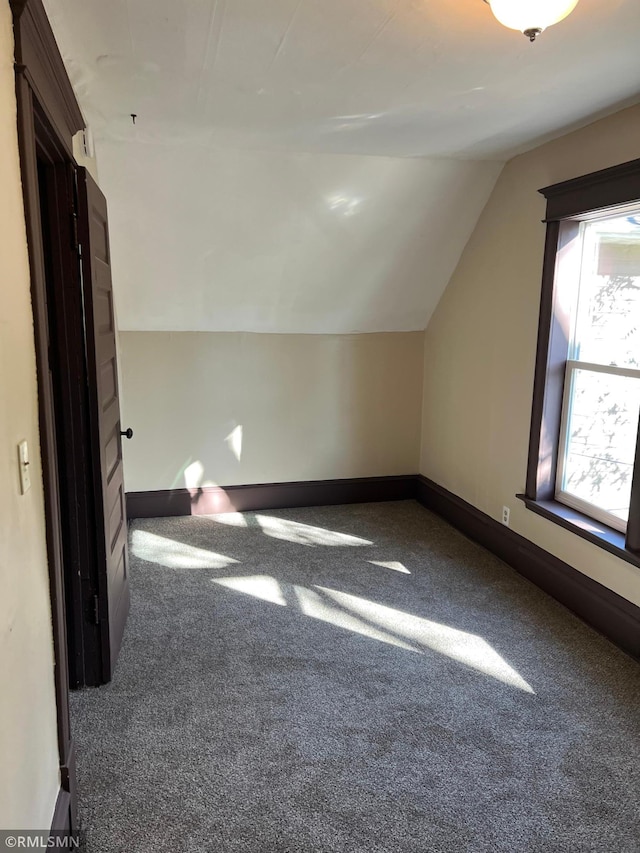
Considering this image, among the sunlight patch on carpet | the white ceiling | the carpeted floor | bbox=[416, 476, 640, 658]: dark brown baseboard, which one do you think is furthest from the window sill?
the white ceiling

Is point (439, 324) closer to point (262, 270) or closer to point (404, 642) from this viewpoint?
point (262, 270)

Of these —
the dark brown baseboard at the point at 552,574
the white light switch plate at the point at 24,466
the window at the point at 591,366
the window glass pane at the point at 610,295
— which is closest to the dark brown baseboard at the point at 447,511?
the dark brown baseboard at the point at 552,574

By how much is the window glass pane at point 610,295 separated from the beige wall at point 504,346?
248 mm

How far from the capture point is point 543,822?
5.78 ft

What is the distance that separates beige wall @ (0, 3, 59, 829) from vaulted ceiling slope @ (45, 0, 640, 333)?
2.50 ft

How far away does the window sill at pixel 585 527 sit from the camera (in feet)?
8.70

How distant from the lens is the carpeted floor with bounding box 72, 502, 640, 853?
68.8 inches

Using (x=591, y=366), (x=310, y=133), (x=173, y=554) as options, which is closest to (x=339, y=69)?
(x=310, y=133)

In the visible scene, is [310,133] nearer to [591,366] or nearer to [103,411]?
[103,411]

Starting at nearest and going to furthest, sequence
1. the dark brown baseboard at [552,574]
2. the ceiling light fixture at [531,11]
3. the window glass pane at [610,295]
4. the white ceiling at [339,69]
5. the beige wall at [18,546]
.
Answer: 1. the beige wall at [18,546]
2. the ceiling light fixture at [531,11]
3. the white ceiling at [339,69]
4. the dark brown baseboard at [552,574]
5. the window glass pane at [610,295]

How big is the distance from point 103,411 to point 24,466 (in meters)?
1.09

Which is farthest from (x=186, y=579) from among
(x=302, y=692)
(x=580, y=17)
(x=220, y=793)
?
(x=580, y=17)

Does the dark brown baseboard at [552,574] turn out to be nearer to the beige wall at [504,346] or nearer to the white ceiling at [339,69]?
the beige wall at [504,346]

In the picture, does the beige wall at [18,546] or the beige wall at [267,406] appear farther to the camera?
the beige wall at [267,406]
